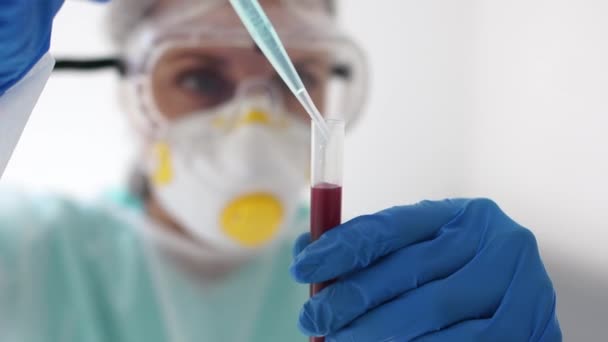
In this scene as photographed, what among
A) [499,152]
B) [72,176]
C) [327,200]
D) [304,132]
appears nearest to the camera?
[327,200]

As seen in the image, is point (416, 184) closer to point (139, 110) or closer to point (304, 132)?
point (304, 132)

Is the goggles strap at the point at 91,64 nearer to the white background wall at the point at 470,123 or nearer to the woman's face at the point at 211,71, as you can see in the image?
the woman's face at the point at 211,71

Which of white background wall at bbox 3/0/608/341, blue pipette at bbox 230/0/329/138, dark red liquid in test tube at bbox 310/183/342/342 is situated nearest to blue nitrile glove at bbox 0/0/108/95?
blue pipette at bbox 230/0/329/138

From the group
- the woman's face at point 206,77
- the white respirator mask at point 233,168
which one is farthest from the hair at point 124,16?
the white respirator mask at point 233,168

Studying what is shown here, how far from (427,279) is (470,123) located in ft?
2.45

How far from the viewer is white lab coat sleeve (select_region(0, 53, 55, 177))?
0.63 meters

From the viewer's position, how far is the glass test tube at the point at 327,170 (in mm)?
628

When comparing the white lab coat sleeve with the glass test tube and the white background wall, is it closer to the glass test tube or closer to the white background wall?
the glass test tube

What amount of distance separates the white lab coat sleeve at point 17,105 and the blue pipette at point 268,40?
24 centimetres

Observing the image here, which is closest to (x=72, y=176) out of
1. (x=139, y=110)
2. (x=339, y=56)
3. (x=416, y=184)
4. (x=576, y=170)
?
(x=139, y=110)

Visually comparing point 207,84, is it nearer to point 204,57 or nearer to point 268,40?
point 204,57

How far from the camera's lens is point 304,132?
1.31m

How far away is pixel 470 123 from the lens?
1.36m

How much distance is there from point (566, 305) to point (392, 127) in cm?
74
